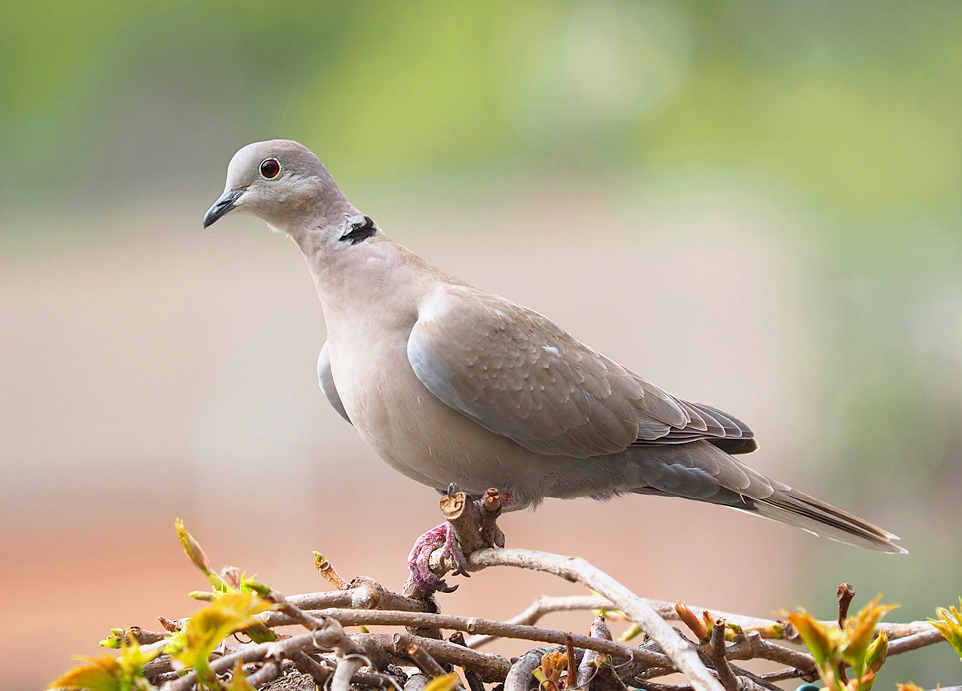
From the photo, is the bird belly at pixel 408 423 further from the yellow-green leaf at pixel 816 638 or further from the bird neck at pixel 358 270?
the yellow-green leaf at pixel 816 638

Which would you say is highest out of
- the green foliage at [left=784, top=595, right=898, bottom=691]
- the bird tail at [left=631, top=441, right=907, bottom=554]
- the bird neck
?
the bird neck

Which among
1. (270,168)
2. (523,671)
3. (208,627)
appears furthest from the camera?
(270,168)

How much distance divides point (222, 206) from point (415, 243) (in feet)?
8.80

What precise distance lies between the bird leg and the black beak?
543 millimetres

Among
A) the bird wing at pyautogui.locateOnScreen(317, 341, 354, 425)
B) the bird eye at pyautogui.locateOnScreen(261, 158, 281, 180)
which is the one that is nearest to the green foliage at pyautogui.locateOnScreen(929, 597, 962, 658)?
the bird wing at pyautogui.locateOnScreen(317, 341, 354, 425)

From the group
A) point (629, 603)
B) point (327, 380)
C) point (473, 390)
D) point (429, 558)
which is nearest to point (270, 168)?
point (327, 380)

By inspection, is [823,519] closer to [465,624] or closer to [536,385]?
[536,385]

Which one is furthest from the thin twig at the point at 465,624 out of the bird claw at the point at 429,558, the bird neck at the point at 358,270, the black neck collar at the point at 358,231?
the black neck collar at the point at 358,231

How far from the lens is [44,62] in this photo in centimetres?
360

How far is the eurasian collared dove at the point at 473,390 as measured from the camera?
1.13 meters

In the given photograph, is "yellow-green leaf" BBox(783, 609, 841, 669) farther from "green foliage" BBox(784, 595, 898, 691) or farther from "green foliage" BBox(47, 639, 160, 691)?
"green foliage" BBox(47, 639, 160, 691)

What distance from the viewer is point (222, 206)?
1.21 meters

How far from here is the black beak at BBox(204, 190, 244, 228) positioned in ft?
3.92

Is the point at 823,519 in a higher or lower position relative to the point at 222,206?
lower
